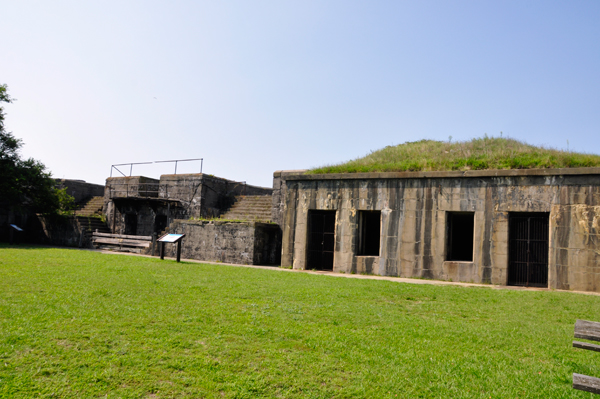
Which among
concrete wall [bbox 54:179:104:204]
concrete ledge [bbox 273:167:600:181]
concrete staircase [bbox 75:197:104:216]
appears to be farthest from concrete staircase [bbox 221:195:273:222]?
concrete wall [bbox 54:179:104:204]

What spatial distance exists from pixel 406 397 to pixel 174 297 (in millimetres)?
4750

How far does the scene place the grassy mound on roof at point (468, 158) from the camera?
12.5 m

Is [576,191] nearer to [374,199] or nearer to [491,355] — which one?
[374,199]

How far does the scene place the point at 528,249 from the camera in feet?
40.5

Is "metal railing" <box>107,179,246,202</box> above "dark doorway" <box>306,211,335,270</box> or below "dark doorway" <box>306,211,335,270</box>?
above

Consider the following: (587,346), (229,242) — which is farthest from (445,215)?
(587,346)

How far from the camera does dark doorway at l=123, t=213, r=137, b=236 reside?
22734mm

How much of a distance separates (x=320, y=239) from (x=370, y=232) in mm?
1959

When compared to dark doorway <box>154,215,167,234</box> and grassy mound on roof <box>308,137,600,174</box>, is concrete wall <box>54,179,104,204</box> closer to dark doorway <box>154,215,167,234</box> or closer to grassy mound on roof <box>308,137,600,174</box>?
dark doorway <box>154,215,167,234</box>

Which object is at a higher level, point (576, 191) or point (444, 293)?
point (576, 191)

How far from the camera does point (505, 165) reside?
12.9 meters

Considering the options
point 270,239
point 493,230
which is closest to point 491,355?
point 493,230

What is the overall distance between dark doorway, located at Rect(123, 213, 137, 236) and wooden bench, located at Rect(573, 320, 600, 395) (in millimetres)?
22124

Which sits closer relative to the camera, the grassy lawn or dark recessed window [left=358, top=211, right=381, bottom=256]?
the grassy lawn
